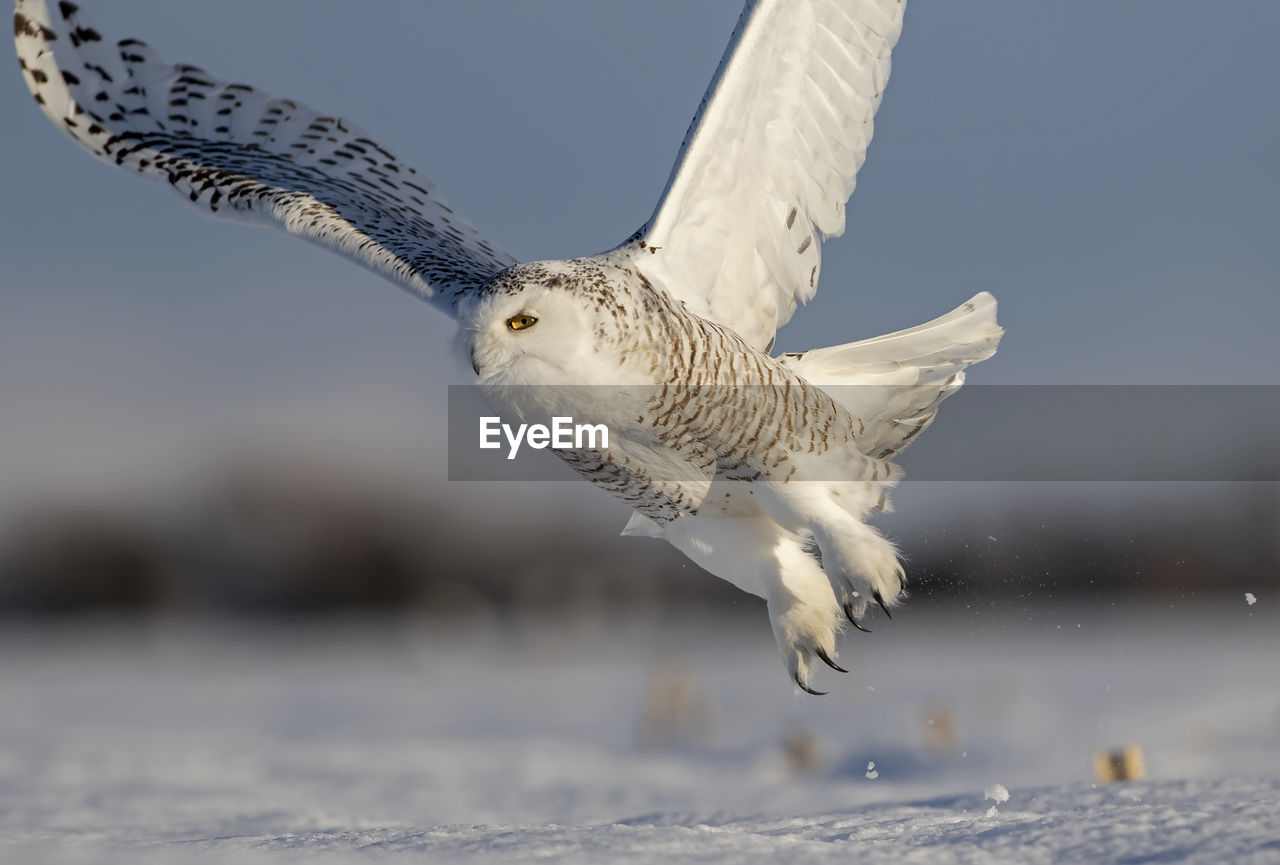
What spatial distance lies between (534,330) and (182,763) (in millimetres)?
9171

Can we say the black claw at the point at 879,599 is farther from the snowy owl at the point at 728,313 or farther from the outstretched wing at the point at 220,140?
the outstretched wing at the point at 220,140

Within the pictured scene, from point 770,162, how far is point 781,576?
1.87 metres

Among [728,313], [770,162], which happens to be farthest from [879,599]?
[770,162]

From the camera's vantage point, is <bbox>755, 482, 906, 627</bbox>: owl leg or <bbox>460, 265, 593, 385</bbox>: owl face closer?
<bbox>460, 265, 593, 385</bbox>: owl face

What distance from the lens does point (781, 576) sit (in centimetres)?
496

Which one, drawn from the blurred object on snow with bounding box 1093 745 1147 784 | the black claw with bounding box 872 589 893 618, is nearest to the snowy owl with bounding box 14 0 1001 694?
the black claw with bounding box 872 589 893 618

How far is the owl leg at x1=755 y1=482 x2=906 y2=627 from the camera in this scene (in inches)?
175

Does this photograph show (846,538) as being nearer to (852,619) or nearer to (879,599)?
(879,599)

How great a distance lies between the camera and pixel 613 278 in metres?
4.36

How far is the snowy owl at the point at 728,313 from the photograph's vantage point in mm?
4195

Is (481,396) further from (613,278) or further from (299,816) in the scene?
(299,816)

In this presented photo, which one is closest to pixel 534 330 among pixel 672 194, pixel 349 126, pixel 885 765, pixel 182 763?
pixel 672 194

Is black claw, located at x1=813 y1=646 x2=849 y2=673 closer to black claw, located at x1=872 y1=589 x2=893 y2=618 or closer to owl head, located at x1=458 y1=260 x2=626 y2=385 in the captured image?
black claw, located at x1=872 y1=589 x2=893 y2=618

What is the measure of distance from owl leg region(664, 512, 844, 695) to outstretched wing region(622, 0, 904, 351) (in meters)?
0.96
